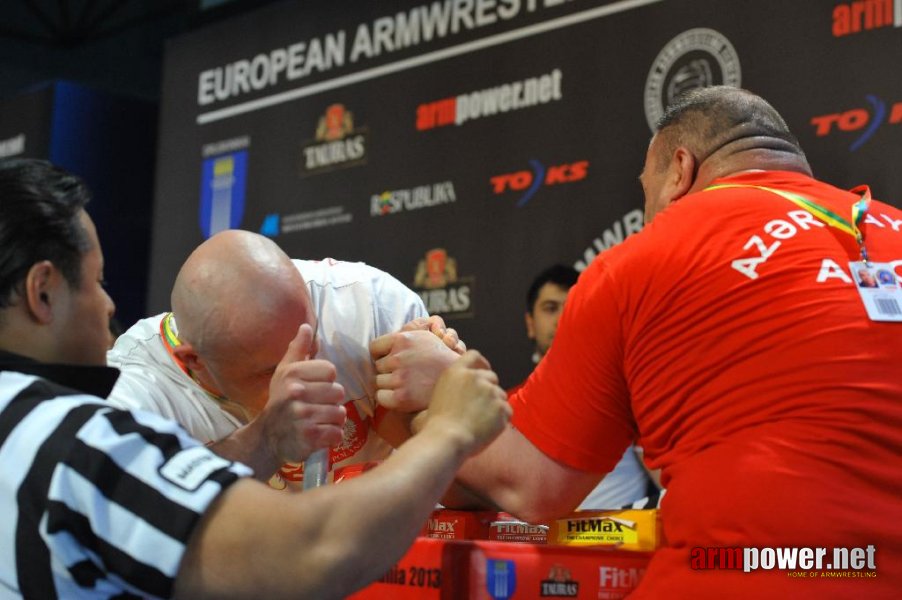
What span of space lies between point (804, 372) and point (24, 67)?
7014 millimetres

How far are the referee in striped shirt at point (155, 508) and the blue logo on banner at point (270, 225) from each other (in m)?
3.41

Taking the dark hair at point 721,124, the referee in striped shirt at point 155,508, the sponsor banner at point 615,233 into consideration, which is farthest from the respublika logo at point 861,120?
the referee in striped shirt at point 155,508

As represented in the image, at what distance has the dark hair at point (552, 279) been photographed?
363 cm

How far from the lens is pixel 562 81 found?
3686 millimetres

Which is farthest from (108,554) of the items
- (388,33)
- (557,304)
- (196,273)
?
(388,33)

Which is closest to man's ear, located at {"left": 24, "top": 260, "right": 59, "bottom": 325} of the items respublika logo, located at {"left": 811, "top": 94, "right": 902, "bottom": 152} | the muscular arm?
the muscular arm

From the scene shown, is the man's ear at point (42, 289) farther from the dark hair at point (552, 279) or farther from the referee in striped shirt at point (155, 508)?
the dark hair at point (552, 279)

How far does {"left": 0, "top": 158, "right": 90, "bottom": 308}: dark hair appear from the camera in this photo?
1166 mm

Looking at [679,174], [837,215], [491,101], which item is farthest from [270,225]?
[837,215]

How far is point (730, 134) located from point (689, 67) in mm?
1722

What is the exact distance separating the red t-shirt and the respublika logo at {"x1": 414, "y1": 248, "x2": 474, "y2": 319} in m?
2.33

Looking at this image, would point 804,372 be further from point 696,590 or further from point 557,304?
point 557,304

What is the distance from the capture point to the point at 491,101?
3.88 metres

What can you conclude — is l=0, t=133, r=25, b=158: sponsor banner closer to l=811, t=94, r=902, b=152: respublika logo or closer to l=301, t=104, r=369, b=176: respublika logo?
l=301, t=104, r=369, b=176: respublika logo
